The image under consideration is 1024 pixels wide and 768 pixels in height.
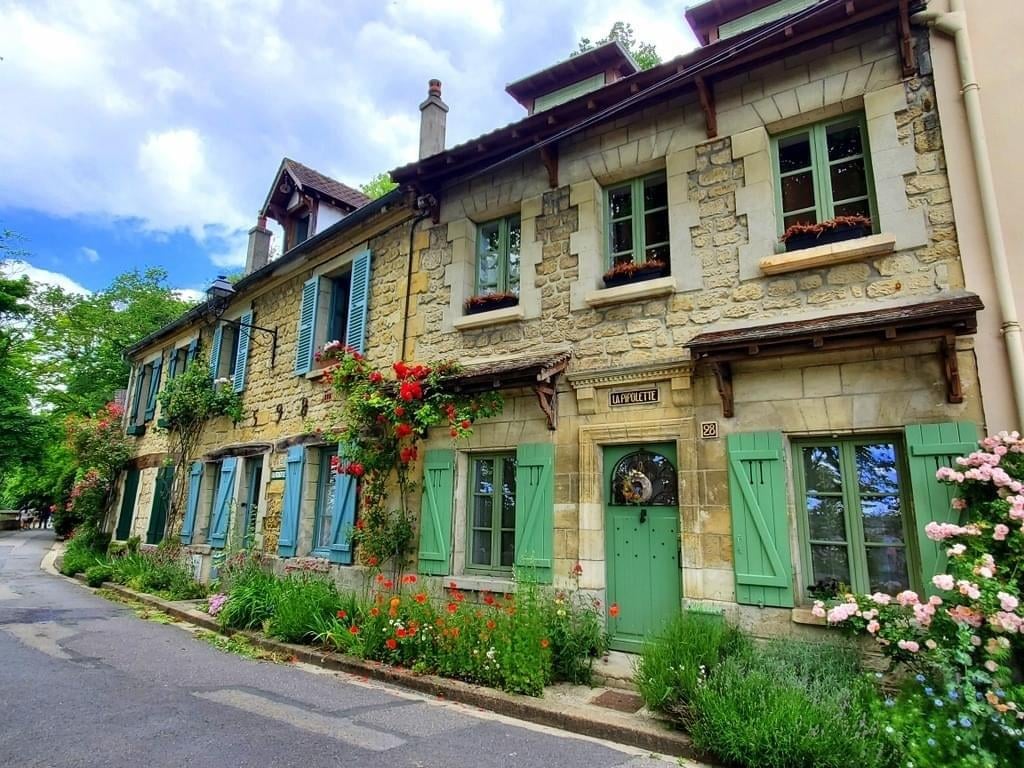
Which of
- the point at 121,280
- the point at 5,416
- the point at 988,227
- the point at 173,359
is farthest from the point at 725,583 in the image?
the point at 121,280

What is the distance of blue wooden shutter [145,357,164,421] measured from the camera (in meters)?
14.7

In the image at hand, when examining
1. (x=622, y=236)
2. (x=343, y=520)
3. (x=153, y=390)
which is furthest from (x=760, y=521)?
(x=153, y=390)

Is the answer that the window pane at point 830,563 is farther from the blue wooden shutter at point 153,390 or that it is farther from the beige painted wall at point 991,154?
the blue wooden shutter at point 153,390

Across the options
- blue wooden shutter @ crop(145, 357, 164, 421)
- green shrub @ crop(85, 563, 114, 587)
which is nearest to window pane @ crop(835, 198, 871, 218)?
green shrub @ crop(85, 563, 114, 587)

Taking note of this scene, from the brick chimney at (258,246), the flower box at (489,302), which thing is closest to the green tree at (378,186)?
the brick chimney at (258,246)

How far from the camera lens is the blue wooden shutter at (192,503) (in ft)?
37.9

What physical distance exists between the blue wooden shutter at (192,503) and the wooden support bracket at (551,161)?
911 cm

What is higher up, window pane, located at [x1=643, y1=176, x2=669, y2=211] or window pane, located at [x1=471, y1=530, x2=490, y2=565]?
window pane, located at [x1=643, y1=176, x2=669, y2=211]

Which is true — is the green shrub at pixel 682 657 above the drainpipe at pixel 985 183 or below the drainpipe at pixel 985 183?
below

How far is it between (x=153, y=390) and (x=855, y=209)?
1577 cm

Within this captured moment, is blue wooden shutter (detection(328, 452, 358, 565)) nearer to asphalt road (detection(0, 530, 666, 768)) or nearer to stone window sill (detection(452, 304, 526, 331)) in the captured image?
asphalt road (detection(0, 530, 666, 768))

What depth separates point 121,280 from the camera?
2739 cm

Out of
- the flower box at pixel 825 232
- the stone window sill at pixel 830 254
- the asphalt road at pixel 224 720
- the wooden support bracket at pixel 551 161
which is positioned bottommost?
the asphalt road at pixel 224 720

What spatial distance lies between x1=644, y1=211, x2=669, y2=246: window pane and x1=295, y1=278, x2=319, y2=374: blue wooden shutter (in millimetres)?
5781
